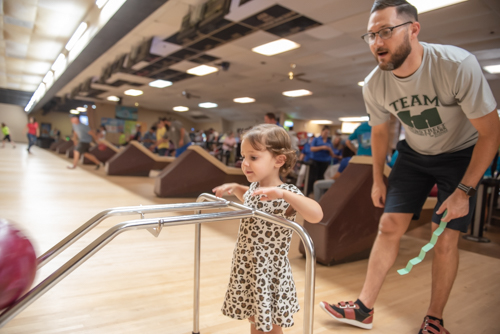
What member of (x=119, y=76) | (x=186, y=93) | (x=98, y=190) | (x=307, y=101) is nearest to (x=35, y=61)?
(x=119, y=76)

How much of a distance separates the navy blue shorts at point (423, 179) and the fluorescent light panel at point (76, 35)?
8.04 m

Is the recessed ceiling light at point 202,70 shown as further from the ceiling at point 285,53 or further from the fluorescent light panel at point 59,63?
the fluorescent light panel at point 59,63

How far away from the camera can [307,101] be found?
1360 centimetres

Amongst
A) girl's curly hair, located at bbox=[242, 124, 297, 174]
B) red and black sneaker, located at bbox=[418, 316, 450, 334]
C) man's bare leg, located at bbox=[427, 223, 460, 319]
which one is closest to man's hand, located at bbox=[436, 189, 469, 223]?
man's bare leg, located at bbox=[427, 223, 460, 319]

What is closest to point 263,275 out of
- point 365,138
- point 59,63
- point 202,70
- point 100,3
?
point 365,138

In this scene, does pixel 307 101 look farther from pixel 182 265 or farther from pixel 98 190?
pixel 182 265

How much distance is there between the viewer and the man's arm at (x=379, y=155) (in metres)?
1.81

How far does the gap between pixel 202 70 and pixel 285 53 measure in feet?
10.7

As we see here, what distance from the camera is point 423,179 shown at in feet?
5.58

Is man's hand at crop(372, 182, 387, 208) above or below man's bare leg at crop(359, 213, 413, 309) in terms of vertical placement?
above

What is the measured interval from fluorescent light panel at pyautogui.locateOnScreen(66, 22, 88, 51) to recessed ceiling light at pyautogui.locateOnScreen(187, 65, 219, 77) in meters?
3.06

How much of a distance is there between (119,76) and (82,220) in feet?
32.6

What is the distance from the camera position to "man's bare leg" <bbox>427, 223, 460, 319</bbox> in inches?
61.6

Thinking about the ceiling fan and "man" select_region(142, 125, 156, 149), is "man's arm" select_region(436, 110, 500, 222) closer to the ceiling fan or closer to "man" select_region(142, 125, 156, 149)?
the ceiling fan
